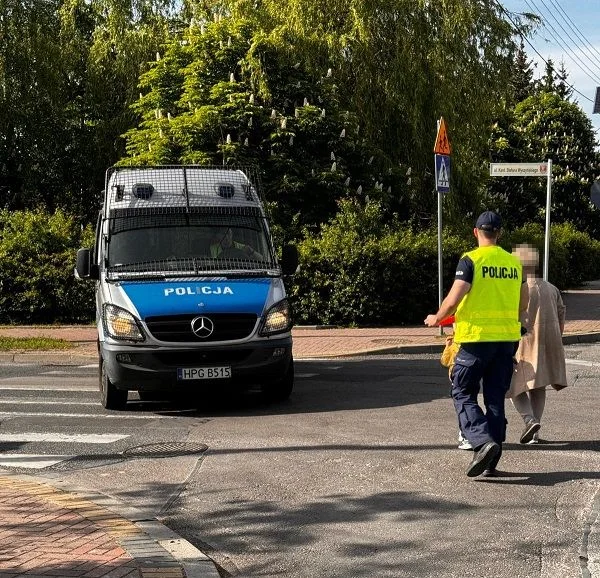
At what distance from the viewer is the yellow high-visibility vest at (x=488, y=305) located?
7.63 metres

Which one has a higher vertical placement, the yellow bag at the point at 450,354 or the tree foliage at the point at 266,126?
the tree foliage at the point at 266,126

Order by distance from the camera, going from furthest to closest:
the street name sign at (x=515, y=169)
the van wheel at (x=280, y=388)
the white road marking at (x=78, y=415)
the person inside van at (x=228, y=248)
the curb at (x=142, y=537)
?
the street name sign at (x=515, y=169)
the person inside van at (x=228, y=248)
the van wheel at (x=280, y=388)
the white road marking at (x=78, y=415)
the curb at (x=142, y=537)

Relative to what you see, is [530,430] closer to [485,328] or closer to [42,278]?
[485,328]

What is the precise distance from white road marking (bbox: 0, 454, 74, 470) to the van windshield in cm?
315

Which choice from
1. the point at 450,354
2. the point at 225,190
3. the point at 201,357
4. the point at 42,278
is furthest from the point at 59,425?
the point at 42,278

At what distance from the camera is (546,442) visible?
9.09 m

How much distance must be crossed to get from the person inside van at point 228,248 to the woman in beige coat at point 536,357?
12.8ft

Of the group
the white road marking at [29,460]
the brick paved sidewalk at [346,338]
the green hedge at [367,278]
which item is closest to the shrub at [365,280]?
the green hedge at [367,278]

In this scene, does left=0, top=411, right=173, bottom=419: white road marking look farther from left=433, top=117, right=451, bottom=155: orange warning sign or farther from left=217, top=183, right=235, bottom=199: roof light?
left=433, top=117, right=451, bottom=155: orange warning sign

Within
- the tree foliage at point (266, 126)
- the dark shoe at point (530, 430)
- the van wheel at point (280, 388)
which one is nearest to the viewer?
the dark shoe at point (530, 430)

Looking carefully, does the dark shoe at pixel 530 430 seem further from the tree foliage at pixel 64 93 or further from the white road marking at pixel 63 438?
the tree foliage at pixel 64 93

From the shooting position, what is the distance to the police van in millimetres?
10789

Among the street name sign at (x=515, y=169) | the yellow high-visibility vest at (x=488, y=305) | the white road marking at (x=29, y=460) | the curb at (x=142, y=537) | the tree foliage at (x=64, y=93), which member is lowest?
the white road marking at (x=29, y=460)

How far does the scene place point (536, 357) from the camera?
8.92 m
